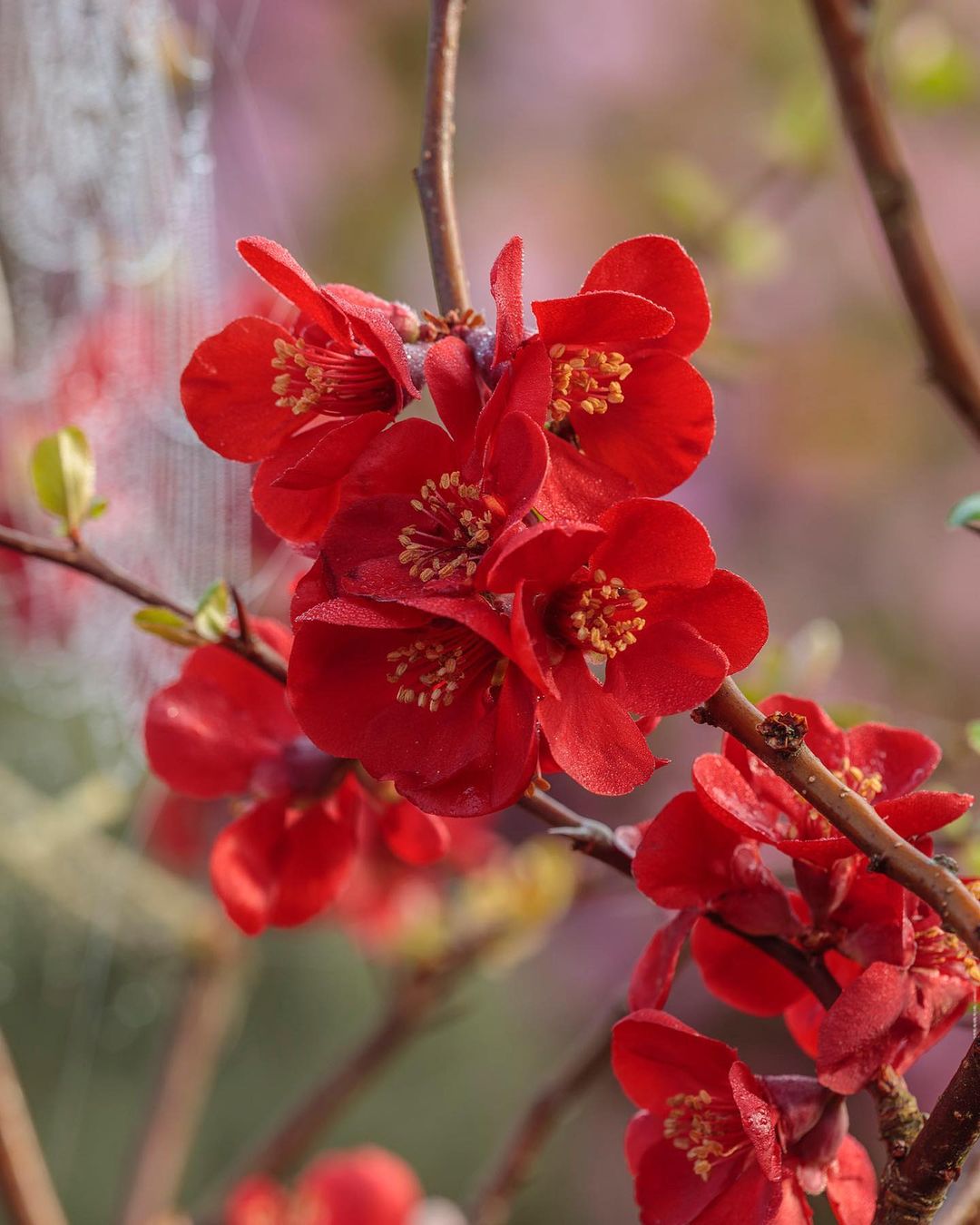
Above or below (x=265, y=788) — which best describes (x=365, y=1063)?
below

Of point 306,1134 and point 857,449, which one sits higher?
point 857,449

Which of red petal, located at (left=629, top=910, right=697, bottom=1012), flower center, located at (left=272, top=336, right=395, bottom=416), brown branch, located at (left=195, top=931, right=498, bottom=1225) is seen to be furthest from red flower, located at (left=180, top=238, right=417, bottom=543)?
brown branch, located at (left=195, top=931, right=498, bottom=1225)

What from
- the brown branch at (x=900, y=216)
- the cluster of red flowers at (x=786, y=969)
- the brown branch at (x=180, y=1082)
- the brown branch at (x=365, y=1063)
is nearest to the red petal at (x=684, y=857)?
the cluster of red flowers at (x=786, y=969)

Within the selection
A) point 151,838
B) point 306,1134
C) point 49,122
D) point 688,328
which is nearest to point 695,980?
point 151,838

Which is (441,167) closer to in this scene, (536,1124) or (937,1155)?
(937,1155)

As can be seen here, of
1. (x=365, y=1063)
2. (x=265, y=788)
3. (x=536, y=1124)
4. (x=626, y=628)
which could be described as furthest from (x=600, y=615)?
(x=365, y=1063)

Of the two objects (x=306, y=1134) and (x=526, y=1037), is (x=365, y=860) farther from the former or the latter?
(x=526, y=1037)

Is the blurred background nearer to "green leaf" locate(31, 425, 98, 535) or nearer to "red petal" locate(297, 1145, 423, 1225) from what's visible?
"red petal" locate(297, 1145, 423, 1225)
